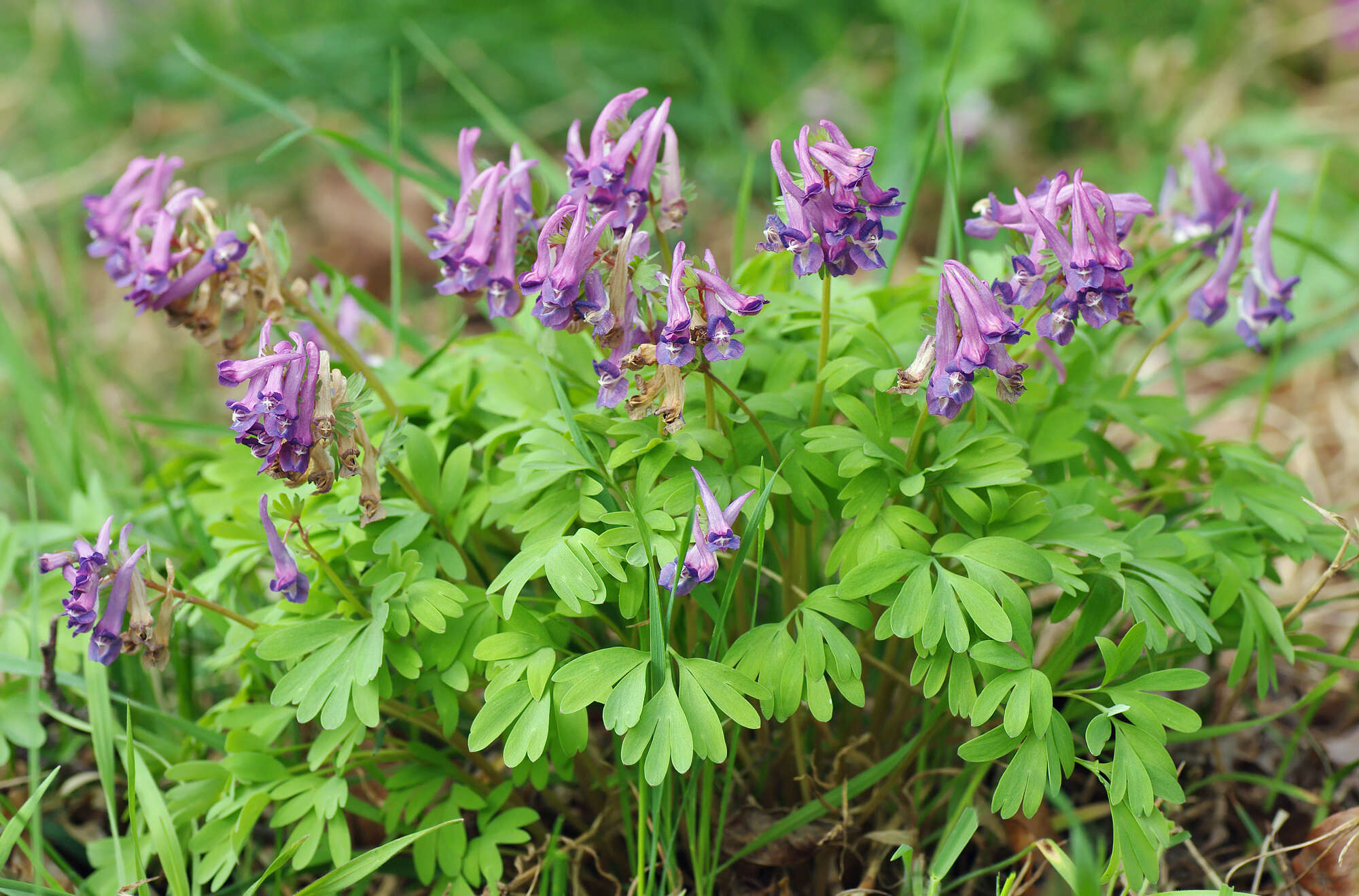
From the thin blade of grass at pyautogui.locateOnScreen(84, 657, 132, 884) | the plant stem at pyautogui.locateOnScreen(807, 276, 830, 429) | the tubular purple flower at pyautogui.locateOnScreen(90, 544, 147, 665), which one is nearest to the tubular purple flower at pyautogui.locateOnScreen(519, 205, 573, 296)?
the plant stem at pyautogui.locateOnScreen(807, 276, 830, 429)

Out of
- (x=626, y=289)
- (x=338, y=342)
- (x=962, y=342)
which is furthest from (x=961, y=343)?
(x=338, y=342)

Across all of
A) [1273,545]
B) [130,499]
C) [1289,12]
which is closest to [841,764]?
[1273,545]

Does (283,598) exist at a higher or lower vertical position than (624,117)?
lower

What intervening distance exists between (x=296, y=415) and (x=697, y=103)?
16.1 feet

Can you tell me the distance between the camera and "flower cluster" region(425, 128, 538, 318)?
1.91m

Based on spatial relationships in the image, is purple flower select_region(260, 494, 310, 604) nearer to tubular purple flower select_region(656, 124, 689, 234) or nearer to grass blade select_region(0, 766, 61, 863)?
grass blade select_region(0, 766, 61, 863)

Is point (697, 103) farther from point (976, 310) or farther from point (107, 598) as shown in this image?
point (107, 598)

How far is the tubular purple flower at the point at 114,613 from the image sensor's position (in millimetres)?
1741

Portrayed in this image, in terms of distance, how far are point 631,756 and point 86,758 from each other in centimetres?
194

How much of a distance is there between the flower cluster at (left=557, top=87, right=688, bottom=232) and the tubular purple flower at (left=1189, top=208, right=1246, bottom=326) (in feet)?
3.83

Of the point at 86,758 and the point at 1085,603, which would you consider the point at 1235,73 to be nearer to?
the point at 1085,603

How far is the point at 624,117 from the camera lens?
1.96 metres

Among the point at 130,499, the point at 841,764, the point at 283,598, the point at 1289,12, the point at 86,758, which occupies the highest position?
the point at 1289,12

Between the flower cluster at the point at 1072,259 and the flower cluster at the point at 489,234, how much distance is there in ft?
3.00
